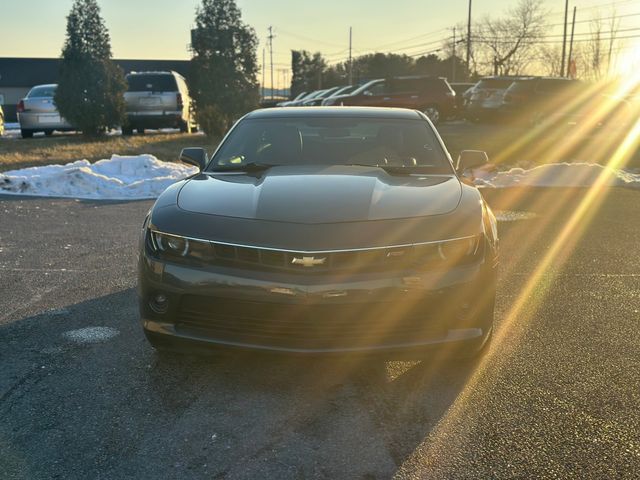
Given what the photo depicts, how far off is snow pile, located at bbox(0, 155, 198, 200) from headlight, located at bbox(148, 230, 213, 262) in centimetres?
682

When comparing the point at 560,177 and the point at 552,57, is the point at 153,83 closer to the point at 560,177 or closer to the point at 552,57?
the point at 560,177

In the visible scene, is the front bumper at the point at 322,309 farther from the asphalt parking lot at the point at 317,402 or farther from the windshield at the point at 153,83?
the windshield at the point at 153,83

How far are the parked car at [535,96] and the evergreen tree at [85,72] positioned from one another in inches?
499

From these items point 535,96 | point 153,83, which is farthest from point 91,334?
point 535,96

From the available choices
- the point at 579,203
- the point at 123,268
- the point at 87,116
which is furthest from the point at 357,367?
the point at 87,116

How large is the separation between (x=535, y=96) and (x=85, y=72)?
13799 mm

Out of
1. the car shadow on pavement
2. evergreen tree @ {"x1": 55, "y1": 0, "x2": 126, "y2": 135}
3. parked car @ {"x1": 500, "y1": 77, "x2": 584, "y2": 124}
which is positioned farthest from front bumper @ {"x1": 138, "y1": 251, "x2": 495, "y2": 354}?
parked car @ {"x1": 500, "y1": 77, "x2": 584, "y2": 124}

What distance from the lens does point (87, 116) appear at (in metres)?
16.9

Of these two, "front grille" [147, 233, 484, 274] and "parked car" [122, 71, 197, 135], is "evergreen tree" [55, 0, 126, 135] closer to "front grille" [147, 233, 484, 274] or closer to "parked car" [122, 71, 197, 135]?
"parked car" [122, 71, 197, 135]

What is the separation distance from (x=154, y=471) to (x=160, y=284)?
987 millimetres

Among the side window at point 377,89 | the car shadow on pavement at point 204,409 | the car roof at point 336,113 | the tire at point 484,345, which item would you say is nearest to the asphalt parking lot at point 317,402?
the car shadow on pavement at point 204,409

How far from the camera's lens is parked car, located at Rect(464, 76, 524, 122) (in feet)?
69.5

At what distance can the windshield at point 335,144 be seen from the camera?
14.2 ft

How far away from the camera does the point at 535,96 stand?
19.7 metres
